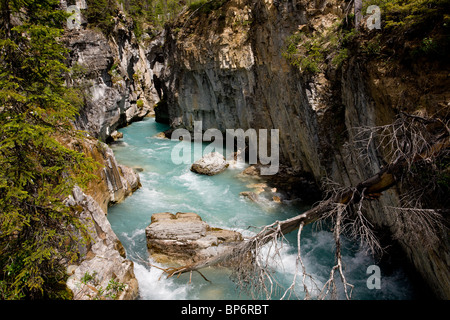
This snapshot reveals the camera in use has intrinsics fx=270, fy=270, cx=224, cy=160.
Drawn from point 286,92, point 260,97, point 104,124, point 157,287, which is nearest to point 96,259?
point 157,287

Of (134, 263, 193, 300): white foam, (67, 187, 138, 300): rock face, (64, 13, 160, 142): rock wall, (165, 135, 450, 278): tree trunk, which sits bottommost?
(134, 263, 193, 300): white foam

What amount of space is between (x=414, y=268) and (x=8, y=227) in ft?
35.3

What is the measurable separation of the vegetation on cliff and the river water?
351 centimetres

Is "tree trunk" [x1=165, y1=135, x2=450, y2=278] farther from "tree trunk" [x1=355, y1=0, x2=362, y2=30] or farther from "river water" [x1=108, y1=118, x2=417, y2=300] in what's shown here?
"tree trunk" [x1=355, y1=0, x2=362, y2=30]

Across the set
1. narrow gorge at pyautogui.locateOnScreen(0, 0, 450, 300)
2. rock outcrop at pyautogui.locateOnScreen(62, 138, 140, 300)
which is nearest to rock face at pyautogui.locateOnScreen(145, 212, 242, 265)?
narrow gorge at pyautogui.locateOnScreen(0, 0, 450, 300)

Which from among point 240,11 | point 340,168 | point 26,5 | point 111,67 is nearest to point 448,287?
point 340,168

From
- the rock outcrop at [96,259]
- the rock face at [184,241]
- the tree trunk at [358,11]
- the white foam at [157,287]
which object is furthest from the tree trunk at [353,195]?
the tree trunk at [358,11]

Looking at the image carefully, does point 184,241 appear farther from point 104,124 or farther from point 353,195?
point 104,124

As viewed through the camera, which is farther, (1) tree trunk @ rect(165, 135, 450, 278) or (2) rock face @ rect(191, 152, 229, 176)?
(2) rock face @ rect(191, 152, 229, 176)

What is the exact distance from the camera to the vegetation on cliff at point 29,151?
517 centimetres

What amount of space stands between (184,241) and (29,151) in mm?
5752

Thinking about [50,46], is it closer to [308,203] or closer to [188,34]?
[308,203]

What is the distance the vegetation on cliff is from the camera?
517 centimetres

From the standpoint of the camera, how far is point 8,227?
17.3 feet
